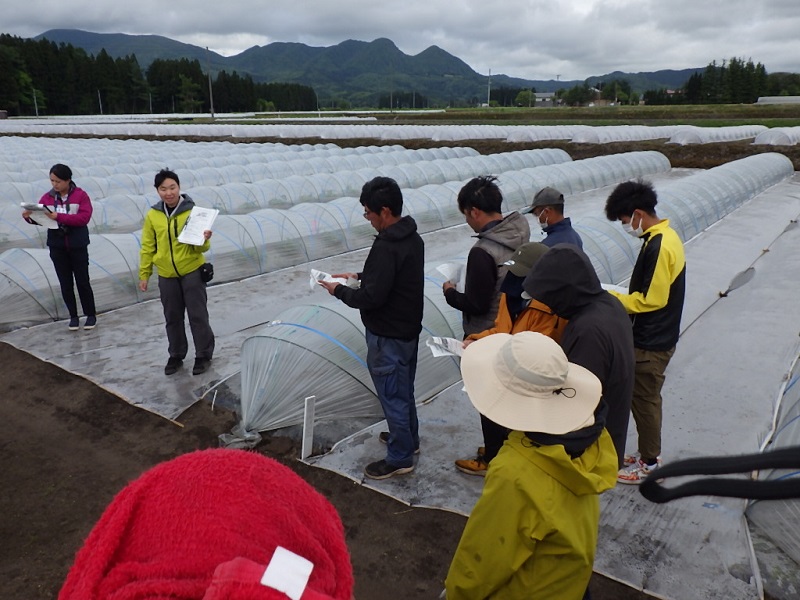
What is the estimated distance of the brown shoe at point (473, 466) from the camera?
4.82m

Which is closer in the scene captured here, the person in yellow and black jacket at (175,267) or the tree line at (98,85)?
the person in yellow and black jacket at (175,267)

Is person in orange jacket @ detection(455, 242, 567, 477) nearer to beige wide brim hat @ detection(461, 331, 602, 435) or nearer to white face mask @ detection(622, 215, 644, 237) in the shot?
beige wide brim hat @ detection(461, 331, 602, 435)

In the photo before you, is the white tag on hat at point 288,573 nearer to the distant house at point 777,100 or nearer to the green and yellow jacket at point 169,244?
the green and yellow jacket at point 169,244

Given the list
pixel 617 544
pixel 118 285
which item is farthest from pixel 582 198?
pixel 617 544

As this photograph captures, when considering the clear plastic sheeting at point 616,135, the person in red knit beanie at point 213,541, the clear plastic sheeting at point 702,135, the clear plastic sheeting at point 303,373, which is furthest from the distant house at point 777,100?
the person in red knit beanie at point 213,541

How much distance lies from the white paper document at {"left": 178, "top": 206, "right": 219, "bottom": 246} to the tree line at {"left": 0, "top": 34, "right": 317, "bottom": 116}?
80.0 m

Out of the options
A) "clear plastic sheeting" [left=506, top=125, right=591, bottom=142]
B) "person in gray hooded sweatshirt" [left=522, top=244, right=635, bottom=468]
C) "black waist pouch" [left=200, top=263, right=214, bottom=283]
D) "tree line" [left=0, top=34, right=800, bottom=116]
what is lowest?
"black waist pouch" [left=200, top=263, right=214, bottom=283]

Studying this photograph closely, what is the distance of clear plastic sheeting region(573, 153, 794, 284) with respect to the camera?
10.4 meters

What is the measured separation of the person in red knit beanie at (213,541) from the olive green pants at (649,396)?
3.63 m

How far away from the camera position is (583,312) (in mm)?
2955

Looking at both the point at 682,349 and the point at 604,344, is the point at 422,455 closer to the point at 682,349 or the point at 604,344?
the point at 604,344

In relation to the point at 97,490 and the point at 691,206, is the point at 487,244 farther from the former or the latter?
the point at 691,206

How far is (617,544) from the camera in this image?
404cm

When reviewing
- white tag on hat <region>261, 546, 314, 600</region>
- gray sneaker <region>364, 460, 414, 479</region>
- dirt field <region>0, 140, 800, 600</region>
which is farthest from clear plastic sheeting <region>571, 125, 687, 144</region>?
white tag on hat <region>261, 546, 314, 600</region>
